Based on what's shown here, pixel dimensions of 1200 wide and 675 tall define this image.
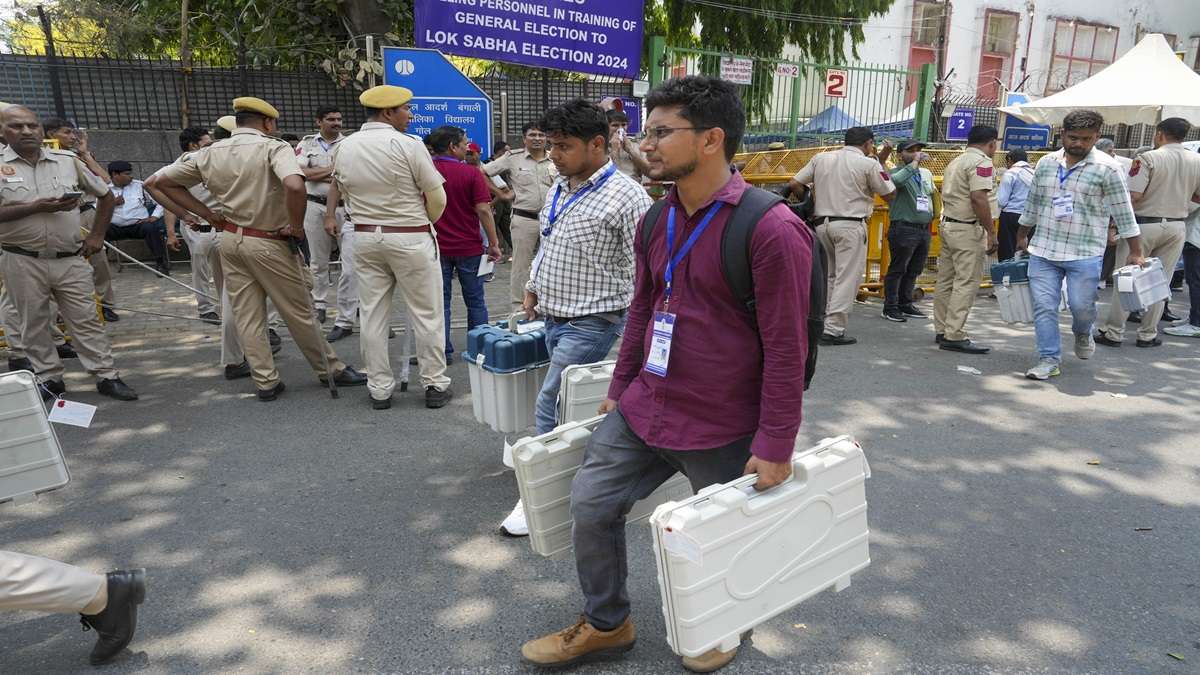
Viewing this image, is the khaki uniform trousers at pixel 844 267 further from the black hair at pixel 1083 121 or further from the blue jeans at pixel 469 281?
the blue jeans at pixel 469 281

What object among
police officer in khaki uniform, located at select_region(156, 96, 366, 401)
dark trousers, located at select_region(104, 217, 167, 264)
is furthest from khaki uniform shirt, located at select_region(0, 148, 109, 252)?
dark trousers, located at select_region(104, 217, 167, 264)

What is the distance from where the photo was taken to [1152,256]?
7.45 meters

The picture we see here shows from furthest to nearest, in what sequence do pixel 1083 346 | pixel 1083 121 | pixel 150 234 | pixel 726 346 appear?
pixel 150 234, pixel 1083 346, pixel 1083 121, pixel 726 346

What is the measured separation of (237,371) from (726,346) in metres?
4.79

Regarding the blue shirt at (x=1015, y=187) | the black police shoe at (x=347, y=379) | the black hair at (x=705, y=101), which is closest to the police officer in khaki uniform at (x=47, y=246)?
the black police shoe at (x=347, y=379)

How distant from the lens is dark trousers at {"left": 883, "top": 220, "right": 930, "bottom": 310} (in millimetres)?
7980

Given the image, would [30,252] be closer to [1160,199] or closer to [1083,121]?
[1083,121]

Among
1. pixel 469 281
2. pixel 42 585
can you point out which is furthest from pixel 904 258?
pixel 42 585

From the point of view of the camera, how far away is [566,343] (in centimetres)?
354

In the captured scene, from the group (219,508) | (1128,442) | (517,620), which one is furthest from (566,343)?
(1128,442)

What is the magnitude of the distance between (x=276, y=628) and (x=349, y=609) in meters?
0.26

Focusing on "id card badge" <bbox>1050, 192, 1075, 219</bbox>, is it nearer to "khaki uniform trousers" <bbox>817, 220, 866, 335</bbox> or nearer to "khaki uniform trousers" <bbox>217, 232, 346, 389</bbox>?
"khaki uniform trousers" <bbox>817, 220, 866, 335</bbox>

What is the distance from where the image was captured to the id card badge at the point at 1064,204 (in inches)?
227

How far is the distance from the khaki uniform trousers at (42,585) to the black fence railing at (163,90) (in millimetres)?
9708
